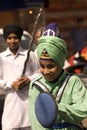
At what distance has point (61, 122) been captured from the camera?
11.5 ft

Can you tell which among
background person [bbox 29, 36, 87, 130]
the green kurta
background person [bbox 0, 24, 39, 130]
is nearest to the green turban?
background person [bbox 29, 36, 87, 130]

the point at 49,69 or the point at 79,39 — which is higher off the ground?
the point at 79,39

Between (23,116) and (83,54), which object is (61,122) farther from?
(83,54)

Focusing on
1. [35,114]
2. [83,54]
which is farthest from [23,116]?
[83,54]

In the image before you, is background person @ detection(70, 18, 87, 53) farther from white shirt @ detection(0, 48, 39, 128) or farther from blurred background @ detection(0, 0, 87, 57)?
white shirt @ detection(0, 48, 39, 128)

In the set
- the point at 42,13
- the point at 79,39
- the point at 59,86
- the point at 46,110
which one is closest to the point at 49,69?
the point at 59,86

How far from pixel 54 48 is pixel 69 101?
0.34 metres

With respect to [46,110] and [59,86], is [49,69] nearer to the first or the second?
[59,86]

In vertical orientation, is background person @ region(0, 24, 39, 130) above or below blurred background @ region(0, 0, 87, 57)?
below

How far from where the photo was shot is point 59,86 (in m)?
3.60

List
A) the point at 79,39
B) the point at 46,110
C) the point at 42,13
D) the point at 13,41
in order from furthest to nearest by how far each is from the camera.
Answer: the point at 79,39 → the point at 42,13 → the point at 13,41 → the point at 46,110

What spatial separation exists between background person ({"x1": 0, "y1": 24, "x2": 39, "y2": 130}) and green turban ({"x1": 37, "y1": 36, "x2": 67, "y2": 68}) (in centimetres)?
167

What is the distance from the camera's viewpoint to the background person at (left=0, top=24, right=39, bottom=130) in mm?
5367

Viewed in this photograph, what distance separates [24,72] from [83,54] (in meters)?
2.68
